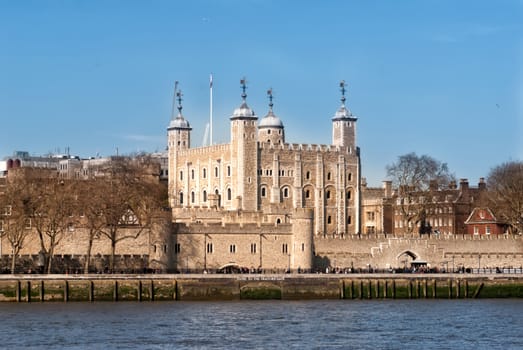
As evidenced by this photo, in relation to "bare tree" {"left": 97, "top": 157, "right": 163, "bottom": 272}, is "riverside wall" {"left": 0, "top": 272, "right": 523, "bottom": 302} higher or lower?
lower

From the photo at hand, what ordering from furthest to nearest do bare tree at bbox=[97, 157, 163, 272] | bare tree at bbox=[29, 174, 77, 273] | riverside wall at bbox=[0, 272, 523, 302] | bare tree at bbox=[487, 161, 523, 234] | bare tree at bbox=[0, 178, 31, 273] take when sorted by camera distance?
bare tree at bbox=[487, 161, 523, 234] → bare tree at bbox=[97, 157, 163, 272] → bare tree at bbox=[29, 174, 77, 273] → bare tree at bbox=[0, 178, 31, 273] → riverside wall at bbox=[0, 272, 523, 302]

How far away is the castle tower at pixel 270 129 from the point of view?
12425cm

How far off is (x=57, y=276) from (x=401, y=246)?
105ft

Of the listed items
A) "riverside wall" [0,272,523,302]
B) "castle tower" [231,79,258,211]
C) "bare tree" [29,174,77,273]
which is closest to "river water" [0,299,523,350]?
"riverside wall" [0,272,523,302]

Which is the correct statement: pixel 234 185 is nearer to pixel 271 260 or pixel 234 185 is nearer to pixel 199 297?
pixel 271 260

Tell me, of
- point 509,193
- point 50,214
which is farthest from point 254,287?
point 509,193

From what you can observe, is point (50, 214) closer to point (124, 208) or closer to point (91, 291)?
point (124, 208)

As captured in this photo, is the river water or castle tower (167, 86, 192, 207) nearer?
the river water

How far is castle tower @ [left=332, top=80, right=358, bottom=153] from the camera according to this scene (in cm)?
12494

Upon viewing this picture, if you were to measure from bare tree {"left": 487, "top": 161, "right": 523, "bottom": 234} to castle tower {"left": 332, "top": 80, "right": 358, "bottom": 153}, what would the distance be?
12.3m

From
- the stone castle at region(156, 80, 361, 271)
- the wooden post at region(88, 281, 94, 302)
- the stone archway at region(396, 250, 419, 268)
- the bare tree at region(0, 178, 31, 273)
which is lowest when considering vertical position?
the wooden post at region(88, 281, 94, 302)

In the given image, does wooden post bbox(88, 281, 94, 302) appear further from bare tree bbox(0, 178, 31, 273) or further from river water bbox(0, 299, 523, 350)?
bare tree bbox(0, 178, 31, 273)

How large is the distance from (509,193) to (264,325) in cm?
4851

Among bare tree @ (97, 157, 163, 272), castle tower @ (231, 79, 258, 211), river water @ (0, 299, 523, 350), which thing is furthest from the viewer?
castle tower @ (231, 79, 258, 211)
